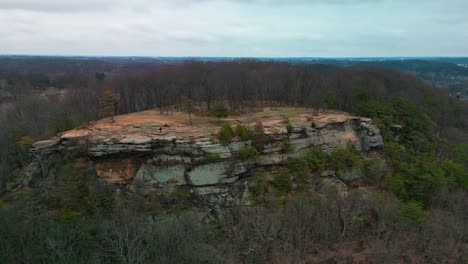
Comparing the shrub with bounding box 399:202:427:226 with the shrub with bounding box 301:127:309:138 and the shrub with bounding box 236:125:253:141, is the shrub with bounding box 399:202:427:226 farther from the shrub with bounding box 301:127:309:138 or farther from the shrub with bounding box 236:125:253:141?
the shrub with bounding box 236:125:253:141

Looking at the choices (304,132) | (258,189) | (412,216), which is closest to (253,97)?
(304,132)

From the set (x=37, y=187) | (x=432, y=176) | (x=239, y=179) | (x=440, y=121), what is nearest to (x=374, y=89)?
(x=440, y=121)

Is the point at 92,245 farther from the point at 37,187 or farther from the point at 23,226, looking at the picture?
the point at 37,187

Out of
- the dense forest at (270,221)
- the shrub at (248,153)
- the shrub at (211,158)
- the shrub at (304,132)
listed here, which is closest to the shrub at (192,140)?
the shrub at (211,158)

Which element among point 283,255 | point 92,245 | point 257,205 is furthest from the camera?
point 257,205

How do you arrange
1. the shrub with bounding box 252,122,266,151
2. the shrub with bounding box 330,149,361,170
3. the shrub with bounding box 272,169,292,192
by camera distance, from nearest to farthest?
1. the shrub with bounding box 272,169,292,192
2. the shrub with bounding box 252,122,266,151
3. the shrub with bounding box 330,149,361,170

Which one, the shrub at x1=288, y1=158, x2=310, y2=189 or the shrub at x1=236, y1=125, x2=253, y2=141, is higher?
the shrub at x1=236, y1=125, x2=253, y2=141

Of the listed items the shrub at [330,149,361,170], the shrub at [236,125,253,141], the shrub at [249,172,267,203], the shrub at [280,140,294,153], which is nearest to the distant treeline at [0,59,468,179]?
the shrub at [330,149,361,170]

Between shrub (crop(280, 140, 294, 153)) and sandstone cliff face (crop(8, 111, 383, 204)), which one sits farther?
shrub (crop(280, 140, 294, 153))

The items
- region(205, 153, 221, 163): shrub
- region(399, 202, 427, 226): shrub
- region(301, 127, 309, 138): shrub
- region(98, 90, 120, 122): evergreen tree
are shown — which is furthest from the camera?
region(98, 90, 120, 122): evergreen tree
